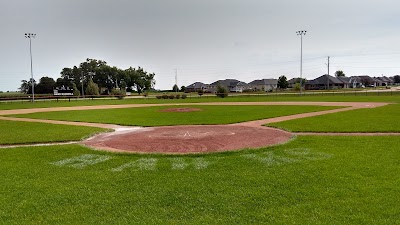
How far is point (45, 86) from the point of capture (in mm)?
126500

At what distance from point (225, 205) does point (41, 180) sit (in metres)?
5.07

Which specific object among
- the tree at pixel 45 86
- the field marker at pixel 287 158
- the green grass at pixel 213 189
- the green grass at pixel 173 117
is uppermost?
the tree at pixel 45 86

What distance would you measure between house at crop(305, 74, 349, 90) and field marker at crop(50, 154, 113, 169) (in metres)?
125

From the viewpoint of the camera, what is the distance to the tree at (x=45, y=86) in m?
126

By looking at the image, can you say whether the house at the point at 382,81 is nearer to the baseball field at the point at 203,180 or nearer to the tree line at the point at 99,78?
the tree line at the point at 99,78

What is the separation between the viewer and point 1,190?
786cm

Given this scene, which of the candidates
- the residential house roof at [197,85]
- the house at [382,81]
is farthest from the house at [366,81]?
the residential house roof at [197,85]

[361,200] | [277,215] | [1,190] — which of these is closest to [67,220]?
[1,190]

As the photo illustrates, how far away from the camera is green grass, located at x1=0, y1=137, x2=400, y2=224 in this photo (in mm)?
6121

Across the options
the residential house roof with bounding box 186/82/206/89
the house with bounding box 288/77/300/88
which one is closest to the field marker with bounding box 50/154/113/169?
the house with bounding box 288/77/300/88

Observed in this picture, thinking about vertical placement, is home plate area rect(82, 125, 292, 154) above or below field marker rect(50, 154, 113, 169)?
above

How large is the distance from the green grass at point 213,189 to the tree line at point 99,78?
11904 cm

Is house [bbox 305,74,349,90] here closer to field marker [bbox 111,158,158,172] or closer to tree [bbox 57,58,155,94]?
tree [bbox 57,58,155,94]

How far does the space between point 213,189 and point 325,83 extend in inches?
5098
